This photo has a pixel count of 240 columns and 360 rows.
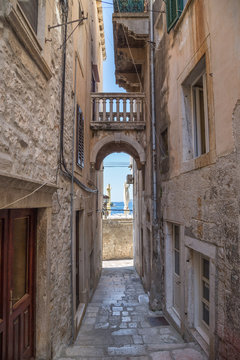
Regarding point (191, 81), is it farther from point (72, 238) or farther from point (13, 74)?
point (72, 238)

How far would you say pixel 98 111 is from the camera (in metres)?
8.62

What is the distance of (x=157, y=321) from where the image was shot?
570 centimetres

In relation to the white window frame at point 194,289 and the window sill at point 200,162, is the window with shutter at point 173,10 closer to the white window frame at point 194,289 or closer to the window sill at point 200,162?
the window sill at point 200,162

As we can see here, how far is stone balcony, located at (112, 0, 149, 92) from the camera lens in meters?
7.86

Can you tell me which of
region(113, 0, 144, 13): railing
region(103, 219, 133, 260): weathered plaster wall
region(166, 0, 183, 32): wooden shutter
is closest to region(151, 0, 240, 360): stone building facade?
region(166, 0, 183, 32): wooden shutter

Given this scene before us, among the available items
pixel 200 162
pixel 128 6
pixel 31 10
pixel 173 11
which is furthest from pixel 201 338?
pixel 128 6

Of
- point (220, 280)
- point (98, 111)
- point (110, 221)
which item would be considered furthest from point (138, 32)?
point (110, 221)

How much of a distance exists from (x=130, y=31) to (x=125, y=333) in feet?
29.3

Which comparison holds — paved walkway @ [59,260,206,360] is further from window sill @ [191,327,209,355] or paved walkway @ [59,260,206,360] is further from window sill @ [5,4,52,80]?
window sill @ [5,4,52,80]

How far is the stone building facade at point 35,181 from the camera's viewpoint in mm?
2344

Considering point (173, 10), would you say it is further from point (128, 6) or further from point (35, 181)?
point (35, 181)

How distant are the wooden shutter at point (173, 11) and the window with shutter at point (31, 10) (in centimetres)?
302

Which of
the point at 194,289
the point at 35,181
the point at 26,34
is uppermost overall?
the point at 26,34

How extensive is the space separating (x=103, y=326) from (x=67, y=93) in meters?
5.39
